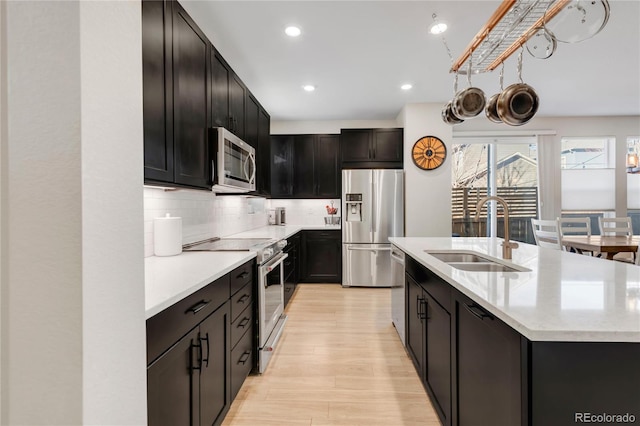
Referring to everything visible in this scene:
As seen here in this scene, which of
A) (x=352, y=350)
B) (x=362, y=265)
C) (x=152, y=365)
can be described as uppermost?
(x=152, y=365)

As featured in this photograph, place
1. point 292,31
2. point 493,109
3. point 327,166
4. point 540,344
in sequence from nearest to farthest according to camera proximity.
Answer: point 540,344 < point 493,109 < point 292,31 < point 327,166

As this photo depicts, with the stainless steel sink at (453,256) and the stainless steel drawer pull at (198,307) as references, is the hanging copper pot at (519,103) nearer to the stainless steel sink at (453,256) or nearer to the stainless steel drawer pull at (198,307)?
the stainless steel sink at (453,256)

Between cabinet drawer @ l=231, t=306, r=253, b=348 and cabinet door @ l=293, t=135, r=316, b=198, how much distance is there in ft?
10.5

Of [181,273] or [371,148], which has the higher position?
[371,148]

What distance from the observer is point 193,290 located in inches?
50.8

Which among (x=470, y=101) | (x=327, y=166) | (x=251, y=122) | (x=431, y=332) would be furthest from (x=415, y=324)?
(x=327, y=166)

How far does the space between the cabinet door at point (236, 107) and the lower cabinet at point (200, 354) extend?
4.39 ft

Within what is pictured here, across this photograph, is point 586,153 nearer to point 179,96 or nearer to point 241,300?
point 241,300

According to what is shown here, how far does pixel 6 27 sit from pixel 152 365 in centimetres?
95

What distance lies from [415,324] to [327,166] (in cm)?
342

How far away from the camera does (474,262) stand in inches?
90.1

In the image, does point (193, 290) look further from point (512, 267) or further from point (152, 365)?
point (512, 267)

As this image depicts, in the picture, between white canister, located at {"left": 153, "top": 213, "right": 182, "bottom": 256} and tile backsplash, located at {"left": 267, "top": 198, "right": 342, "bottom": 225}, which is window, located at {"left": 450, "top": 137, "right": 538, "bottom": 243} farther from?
white canister, located at {"left": 153, "top": 213, "right": 182, "bottom": 256}

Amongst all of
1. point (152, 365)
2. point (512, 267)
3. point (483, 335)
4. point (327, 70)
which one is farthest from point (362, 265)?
point (152, 365)
